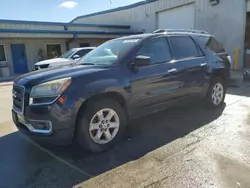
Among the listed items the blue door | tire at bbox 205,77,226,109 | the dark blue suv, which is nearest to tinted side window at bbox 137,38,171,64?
the dark blue suv

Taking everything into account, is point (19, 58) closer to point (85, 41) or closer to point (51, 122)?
point (85, 41)

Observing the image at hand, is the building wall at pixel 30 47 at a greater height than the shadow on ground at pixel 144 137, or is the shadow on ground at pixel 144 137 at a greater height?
the building wall at pixel 30 47

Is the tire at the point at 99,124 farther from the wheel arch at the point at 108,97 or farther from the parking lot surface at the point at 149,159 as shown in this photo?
the parking lot surface at the point at 149,159

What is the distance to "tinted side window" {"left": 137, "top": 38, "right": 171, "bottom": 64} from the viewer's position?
13.0 feet

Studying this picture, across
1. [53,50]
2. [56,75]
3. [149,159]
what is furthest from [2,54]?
[149,159]

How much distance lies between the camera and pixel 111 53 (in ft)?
13.2

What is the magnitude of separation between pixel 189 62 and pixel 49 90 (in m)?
2.83

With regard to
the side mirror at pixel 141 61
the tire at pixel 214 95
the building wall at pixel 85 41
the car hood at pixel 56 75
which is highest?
the building wall at pixel 85 41

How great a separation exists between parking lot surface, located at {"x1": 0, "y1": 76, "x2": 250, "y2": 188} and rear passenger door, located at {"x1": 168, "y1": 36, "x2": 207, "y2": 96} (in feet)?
2.41

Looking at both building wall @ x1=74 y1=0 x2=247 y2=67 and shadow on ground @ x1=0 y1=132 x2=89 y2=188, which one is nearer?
shadow on ground @ x1=0 y1=132 x2=89 y2=188

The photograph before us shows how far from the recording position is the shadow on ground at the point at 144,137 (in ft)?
10.3

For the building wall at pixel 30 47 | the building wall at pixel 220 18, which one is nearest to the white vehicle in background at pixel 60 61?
the building wall at pixel 30 47

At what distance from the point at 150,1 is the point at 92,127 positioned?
19.2 metres

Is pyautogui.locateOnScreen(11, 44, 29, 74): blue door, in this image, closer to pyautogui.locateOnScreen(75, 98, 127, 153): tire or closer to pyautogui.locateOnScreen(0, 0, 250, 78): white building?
pyautogui.locateOnScreen(0, 0, 250, 78): white building
